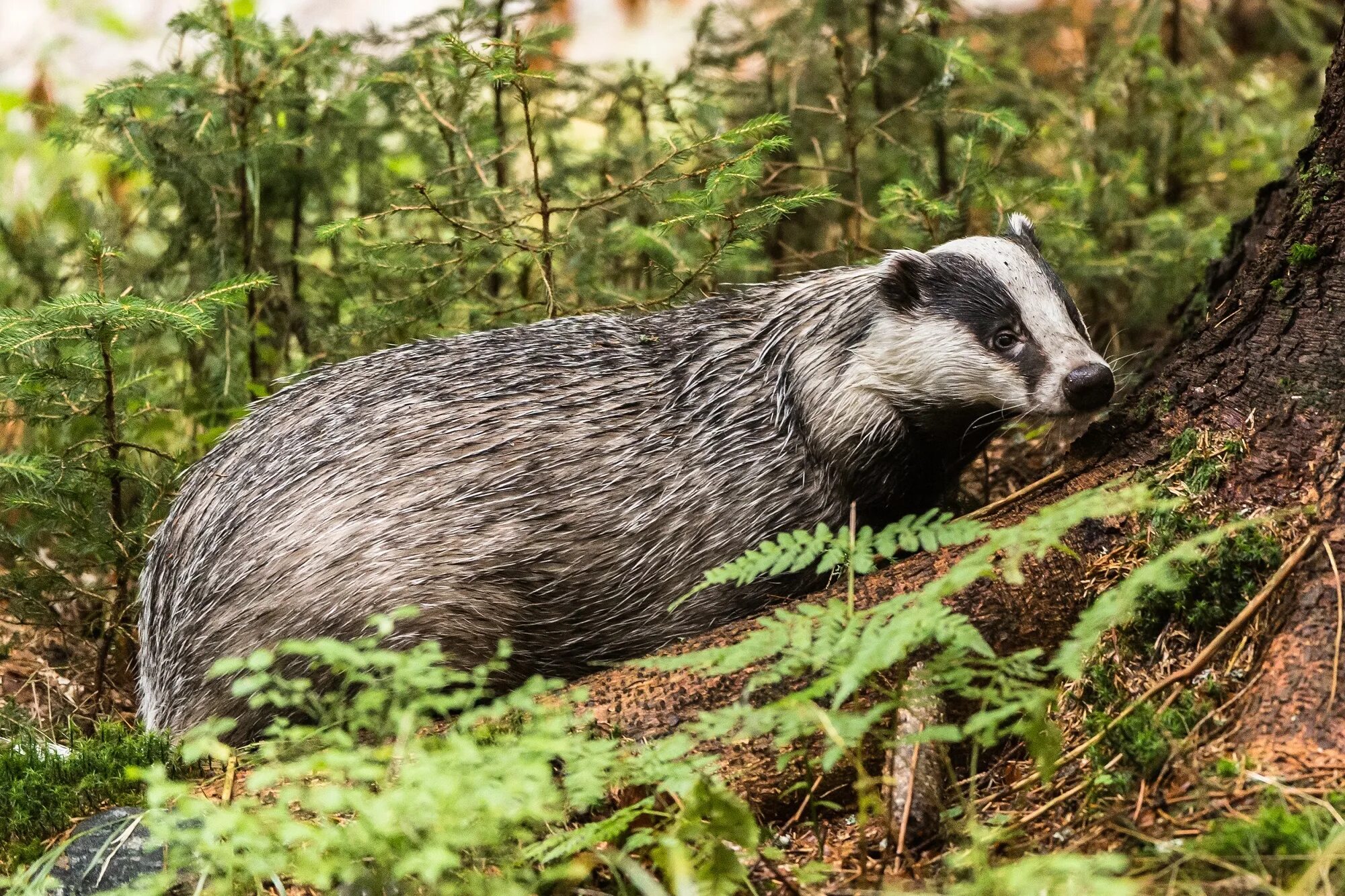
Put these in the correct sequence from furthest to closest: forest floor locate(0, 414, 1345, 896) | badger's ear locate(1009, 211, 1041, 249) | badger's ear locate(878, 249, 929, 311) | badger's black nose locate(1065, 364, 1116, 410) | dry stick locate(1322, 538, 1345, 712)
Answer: badger's ear locate(1009, 211, 1041, 249) < badger's ear locate(878, 249, 929, 311) < badger's black nose locate(1065, 364, 1116, 410) < dry stick locate(1322, 538, 1345, 712) < forest floor locate(0, 414, 1345, 896)

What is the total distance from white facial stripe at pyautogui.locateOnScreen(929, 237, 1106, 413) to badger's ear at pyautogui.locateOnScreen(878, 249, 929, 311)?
0.52 ft

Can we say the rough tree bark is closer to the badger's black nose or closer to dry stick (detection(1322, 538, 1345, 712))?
dry stick (detection(1322, 538, 1345, 712))

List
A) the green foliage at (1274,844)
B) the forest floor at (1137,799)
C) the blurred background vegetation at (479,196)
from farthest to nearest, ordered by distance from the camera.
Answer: the blurred background vegetation at (479,196)
the forest floor at (1137,799)
the green foliage at (1274,844)

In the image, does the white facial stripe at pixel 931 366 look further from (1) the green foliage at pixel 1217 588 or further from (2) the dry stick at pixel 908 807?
(2) the dry stick at pixel 908 807

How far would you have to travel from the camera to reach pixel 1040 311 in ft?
15.8

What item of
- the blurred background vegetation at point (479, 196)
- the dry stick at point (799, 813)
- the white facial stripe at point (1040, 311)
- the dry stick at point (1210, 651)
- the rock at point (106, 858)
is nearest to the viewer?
the dry stick at point (1210, 651)

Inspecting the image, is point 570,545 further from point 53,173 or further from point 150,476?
point 53,173

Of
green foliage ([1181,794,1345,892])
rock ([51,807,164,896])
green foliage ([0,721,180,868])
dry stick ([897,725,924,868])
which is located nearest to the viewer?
green foliage ([1181,794,1345,892])

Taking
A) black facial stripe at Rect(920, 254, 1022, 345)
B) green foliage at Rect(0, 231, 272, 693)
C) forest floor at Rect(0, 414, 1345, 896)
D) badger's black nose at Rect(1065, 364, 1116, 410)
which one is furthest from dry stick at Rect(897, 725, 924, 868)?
green foliage at Rect(0, 231, 272, 693)

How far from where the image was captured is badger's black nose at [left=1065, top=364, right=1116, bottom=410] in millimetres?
4523

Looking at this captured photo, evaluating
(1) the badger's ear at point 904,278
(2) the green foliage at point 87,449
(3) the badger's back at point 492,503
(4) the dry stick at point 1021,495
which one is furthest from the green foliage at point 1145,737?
(2) the green foliage at point 87,449

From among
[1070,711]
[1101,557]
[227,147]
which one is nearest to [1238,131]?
[1101,557]

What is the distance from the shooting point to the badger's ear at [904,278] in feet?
16.2

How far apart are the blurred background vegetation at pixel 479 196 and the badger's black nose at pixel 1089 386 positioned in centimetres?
133
